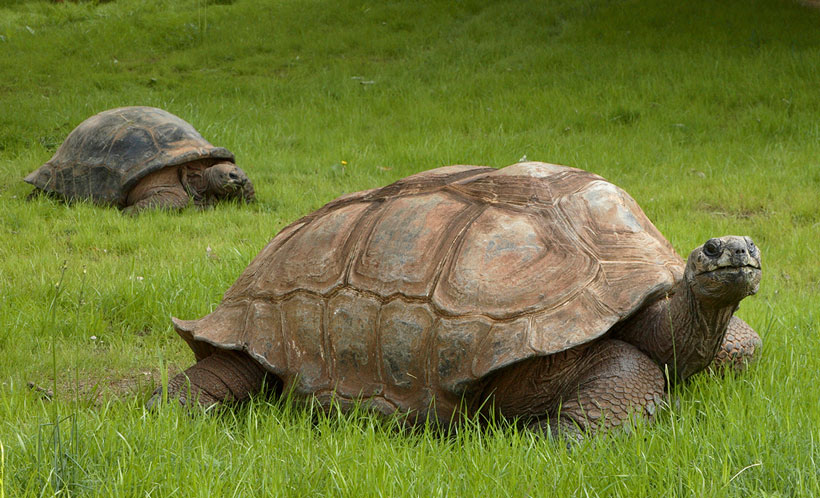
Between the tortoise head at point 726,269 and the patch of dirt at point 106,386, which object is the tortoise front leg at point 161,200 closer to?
the patch of dirt at point 106,386

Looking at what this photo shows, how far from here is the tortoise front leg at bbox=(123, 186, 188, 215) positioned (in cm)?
729

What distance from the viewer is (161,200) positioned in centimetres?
738

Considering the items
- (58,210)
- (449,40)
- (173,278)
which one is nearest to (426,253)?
(173,278)

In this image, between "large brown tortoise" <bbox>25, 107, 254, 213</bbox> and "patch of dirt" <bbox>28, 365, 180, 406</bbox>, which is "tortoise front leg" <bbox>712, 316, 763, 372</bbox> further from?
"large brown tortoise" <bbox>25, 107, 254, 213</bbox>

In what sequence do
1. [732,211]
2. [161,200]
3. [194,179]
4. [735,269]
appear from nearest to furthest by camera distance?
1. [735,269]
2. [732,211]
3. [161,200]
4. [194,179]

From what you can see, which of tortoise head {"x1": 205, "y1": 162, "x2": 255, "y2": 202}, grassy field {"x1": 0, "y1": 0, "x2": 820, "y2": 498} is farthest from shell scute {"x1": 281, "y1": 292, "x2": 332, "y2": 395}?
tortoise head {"x1": 205, "y1": 162, "x2": 255, "y2": 202}

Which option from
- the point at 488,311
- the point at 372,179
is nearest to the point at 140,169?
the point at 372,179

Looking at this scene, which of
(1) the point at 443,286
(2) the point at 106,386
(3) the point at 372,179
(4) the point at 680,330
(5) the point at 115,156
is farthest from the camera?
(3) the point at 372,179

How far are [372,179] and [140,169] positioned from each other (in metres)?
2.34

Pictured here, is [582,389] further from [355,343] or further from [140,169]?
[140,169]

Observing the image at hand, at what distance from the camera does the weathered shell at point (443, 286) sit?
9.48 feet

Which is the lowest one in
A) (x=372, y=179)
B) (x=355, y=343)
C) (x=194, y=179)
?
(x=372, y=179)

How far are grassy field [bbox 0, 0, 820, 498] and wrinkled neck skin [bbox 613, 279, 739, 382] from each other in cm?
15

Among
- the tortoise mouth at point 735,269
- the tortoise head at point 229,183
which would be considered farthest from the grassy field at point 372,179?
the tortoise mouth at point 735,269
